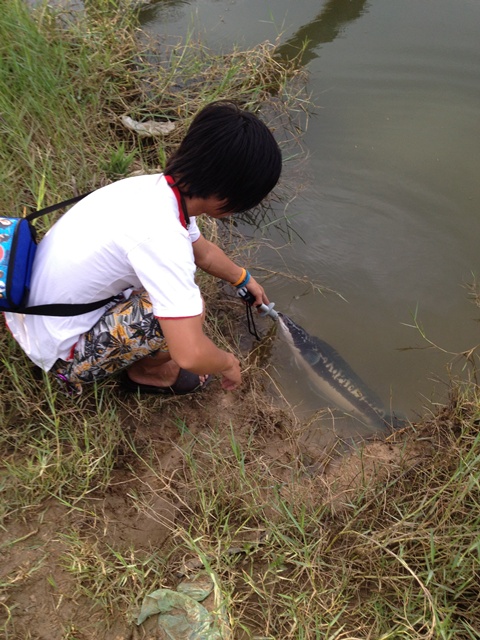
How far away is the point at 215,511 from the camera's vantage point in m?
2.11

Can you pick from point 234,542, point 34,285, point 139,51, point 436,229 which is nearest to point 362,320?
point 436,229

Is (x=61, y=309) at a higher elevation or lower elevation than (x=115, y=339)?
higher

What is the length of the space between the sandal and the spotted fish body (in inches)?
27.7

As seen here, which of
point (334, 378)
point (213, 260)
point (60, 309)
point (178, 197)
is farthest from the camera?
point (334, 378)

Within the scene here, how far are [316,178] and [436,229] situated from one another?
979 millimetres

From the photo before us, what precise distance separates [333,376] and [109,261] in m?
1.63

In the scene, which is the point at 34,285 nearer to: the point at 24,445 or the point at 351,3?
the point at 24,445

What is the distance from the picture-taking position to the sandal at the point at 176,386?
250cm

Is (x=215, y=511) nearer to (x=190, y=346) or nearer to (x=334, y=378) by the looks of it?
(x=190, y=346)

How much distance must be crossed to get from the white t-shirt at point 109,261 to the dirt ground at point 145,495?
58cm

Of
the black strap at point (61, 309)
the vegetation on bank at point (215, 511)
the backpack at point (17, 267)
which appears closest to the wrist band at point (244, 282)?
the vegetation on bank at point (215, 511)

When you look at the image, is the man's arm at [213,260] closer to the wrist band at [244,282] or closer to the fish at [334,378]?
the wrist band at [244,282]

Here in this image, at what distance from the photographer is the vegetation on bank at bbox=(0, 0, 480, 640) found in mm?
1819

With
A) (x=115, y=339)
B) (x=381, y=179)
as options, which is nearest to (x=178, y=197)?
(x=115, y=339)
